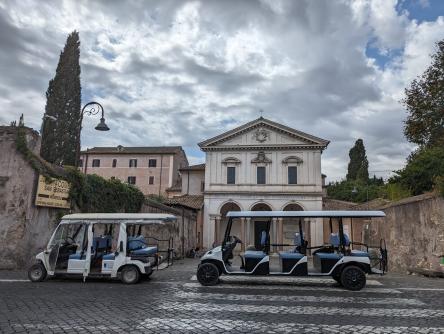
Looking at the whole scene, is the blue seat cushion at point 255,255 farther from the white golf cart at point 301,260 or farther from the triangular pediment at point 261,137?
the triangular pediment at point 261,137

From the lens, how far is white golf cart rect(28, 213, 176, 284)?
32.7 ft

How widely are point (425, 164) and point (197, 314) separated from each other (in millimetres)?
17451

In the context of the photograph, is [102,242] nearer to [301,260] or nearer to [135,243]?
[135,243]

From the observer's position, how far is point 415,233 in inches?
547

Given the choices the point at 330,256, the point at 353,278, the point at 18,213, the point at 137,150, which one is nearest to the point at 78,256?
the point at 18,213

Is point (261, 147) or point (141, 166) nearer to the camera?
point (261, 147)

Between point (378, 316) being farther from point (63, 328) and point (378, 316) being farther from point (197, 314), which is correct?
point (63, 328)

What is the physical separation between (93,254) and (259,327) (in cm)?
634

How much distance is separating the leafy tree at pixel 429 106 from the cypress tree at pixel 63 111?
26120 mm

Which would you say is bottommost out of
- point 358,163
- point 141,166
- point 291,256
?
point 291,256

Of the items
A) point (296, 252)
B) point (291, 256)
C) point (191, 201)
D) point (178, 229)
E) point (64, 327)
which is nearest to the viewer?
point (64, 327)

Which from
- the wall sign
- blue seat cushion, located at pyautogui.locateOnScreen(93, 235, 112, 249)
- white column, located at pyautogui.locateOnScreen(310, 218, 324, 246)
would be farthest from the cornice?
blue seat cushion, located at pyautogui.locateOnScreen(93, 235, 112, 249)

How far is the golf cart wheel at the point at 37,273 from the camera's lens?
9.93m

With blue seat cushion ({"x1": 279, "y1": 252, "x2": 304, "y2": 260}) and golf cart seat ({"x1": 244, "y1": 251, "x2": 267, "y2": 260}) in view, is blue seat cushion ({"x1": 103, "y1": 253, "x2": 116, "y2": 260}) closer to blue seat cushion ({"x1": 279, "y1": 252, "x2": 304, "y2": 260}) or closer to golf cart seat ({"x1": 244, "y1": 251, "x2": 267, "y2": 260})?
golf cart seat ({"x1": 244, "y1": 251, "x2": 267, "y2": 260})
